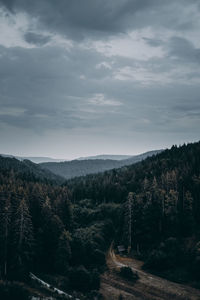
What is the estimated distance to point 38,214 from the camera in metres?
64.1

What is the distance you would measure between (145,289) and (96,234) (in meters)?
22.4

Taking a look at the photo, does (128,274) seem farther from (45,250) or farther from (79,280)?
(45,250)

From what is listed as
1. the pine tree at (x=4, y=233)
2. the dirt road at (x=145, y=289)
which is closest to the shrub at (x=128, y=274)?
the dirt road at (x=145, y=289)

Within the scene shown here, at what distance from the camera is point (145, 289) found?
138ft

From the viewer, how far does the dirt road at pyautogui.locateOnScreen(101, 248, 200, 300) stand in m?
39.5

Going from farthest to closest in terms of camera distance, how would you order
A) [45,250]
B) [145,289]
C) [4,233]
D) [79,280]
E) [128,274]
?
[45,250]
[4,233]
[128,274]
[79,280]
[145,289]

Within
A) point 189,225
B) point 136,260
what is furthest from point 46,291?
point 189,225

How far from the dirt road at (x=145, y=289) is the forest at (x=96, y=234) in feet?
7.03

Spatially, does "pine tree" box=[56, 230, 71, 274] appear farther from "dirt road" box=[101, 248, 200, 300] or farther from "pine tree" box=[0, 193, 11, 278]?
"pine tree" box=[0, 193, 11, 278]

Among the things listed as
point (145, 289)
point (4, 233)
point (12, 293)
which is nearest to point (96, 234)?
point (145, 289)

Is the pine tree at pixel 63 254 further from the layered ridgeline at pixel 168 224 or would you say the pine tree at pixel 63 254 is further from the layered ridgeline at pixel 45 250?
the layered ridgeline at pixel 168 224

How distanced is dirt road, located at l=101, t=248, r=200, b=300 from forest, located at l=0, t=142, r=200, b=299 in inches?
84.3

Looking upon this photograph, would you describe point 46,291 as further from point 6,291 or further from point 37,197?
point 37,197

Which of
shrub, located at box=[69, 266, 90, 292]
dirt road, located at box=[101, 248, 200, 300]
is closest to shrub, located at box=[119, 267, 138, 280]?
dirt road, located at box=[101, 248, 200, 300]
